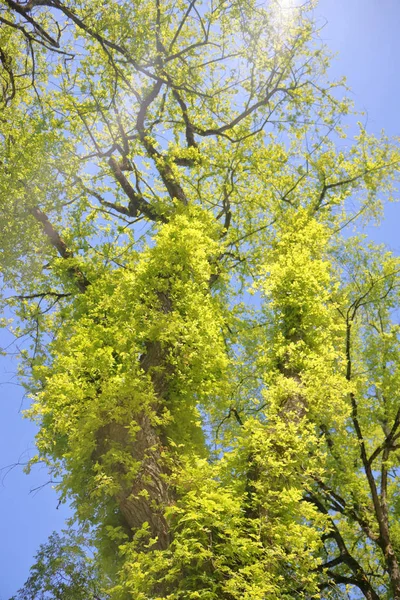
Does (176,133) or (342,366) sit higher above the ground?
(176,133)

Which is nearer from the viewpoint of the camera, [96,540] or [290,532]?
[290,532]

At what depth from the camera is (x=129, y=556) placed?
587 centimetres

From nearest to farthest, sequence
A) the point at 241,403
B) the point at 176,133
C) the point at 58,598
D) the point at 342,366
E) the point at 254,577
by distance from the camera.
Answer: the point at 254,577 → the point at 58,598 → the point at 342,366 → the point at 241,403 → the point at 176,133

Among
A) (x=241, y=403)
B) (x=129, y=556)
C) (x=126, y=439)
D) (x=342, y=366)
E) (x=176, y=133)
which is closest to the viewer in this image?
(x=129, y=556)

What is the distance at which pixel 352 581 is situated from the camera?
29.3 feet

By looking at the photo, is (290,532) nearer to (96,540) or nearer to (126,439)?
(126,439)

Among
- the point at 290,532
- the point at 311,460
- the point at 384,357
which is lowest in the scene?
the point at 290,532

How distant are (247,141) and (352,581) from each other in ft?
31.8

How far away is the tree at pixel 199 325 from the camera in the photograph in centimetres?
619

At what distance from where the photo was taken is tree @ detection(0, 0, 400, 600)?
20.3 ft

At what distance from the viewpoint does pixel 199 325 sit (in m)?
7.81

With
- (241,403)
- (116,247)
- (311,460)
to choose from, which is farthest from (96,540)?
(116,247)

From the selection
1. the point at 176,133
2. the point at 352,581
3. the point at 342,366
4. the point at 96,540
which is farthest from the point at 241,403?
the point at 176,133

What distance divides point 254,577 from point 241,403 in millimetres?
5774
